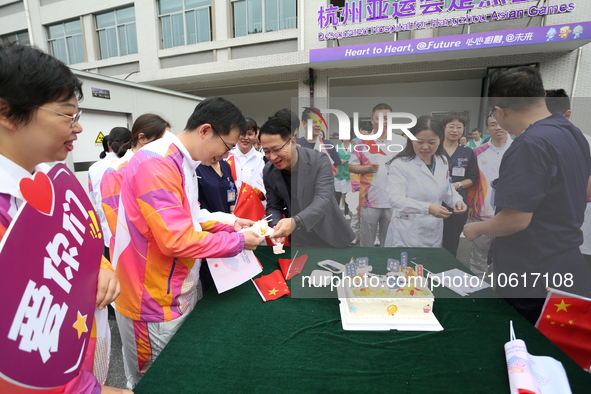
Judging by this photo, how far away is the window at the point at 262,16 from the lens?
8.49 m

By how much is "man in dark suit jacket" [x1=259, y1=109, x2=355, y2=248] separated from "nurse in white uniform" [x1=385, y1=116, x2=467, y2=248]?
26cm

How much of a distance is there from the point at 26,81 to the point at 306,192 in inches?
45.0

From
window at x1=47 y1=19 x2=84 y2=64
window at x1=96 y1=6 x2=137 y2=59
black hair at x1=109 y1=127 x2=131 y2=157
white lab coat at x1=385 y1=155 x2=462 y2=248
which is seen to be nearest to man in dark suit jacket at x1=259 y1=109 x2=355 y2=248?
white lab coat at x1=385 y1=155 x2=462 y2=248

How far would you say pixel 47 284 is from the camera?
0.57 m

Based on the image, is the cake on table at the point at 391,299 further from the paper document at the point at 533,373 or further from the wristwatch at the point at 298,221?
the wristwatch at the point at 298,221

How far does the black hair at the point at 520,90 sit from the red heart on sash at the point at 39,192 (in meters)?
1.56

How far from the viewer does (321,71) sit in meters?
8.23

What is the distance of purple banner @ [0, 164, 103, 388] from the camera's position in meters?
0.48

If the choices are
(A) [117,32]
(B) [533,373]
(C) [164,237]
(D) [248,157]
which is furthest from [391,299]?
(A) [117,32]

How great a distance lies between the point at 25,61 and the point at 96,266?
516 mm

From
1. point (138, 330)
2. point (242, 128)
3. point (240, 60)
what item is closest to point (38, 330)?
point (138, 330)

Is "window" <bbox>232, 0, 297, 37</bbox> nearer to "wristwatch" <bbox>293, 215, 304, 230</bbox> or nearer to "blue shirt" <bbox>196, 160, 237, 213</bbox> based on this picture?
"blue shirt" <bbox>196, 160, 237, 213</bbox>

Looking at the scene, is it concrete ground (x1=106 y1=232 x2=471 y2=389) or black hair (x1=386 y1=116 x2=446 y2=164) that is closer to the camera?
black hair (x1=386 y1=116 x2=446 y2=164)

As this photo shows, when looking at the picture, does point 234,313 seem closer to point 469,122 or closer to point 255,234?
Result: point 255,234
